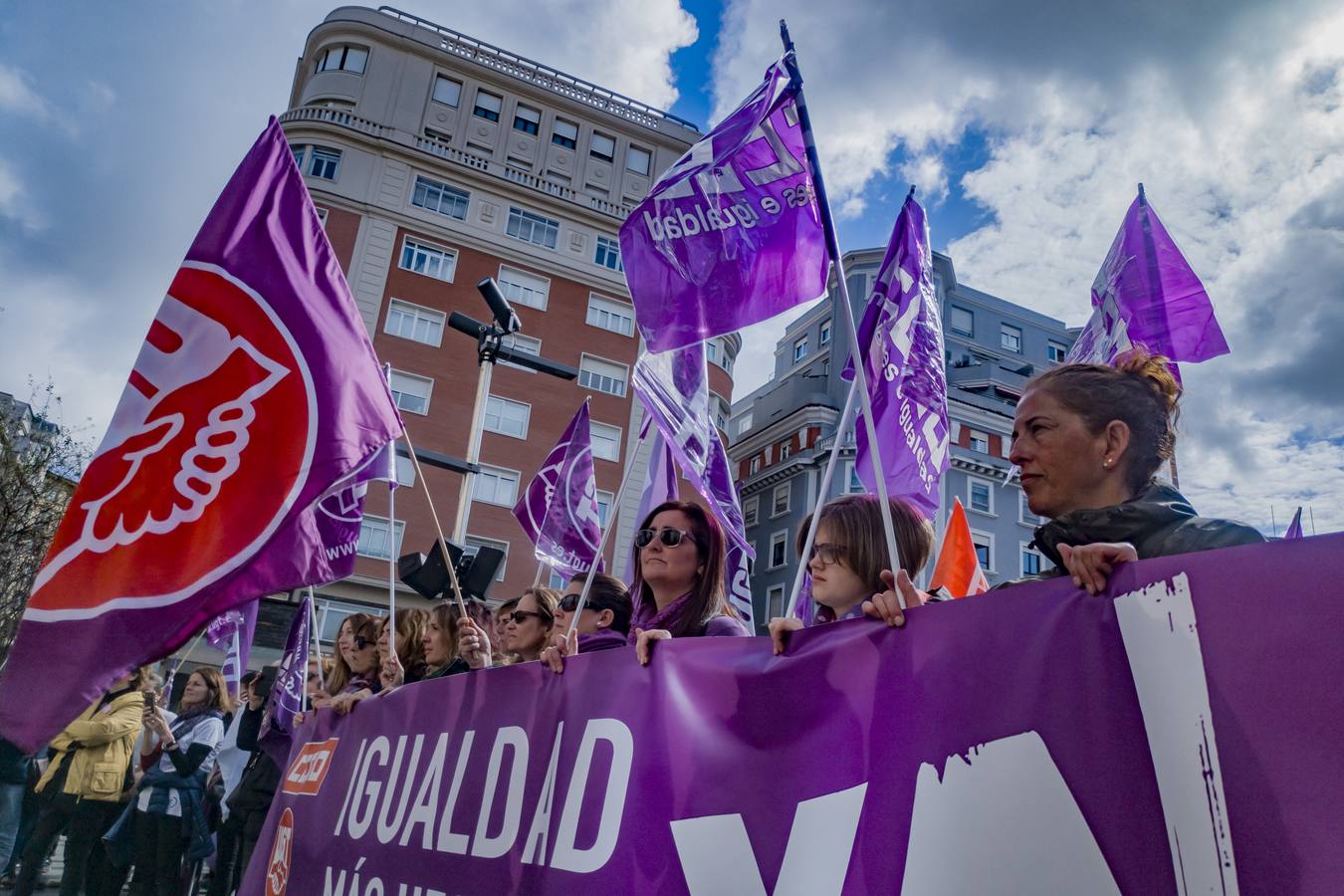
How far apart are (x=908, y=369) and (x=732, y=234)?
1450mm

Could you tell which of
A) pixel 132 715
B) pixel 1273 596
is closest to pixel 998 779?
pixel 1273 596

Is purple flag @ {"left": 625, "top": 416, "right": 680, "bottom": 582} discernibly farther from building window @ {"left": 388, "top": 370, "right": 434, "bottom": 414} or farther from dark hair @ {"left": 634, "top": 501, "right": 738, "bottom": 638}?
building window @ {"left": 388, "top": 370, "right": 434, "bottom": 414}

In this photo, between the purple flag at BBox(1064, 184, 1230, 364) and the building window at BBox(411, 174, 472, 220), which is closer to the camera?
the purple flag at BBox(1064, 184, 1230, 364)

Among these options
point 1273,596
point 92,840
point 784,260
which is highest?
point 784,260

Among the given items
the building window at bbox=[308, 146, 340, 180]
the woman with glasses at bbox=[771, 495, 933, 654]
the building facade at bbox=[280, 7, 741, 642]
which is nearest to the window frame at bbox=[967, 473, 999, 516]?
the building facade at bbox=[280, 7, 741, 642]

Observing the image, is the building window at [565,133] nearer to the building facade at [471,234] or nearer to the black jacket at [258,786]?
the building facade at [471,234]

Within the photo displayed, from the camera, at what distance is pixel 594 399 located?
28156 millimetres

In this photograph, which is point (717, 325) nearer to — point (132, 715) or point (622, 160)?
point (132, 715)

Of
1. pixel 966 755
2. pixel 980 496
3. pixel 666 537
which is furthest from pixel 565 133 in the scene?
pixel 966 755

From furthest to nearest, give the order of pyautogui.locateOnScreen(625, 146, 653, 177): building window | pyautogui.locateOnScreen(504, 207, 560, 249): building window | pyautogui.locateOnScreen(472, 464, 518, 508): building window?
pyautogui.locateOnScreen(625, 146, 653, 177): building window < pyautogui.locateOnScreen(504, 207, 560, 249): building window < pyautogui.locateOnScreen(472, 464, 518, 508): building window

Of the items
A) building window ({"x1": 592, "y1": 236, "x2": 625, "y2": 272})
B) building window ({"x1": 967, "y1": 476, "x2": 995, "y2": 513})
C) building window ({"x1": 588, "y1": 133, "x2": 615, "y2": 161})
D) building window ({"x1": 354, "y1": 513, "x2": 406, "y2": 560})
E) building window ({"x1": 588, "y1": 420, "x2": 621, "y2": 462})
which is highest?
building window ({"x1": 588, "y1": 133, "x2": 615, "y2": 161})

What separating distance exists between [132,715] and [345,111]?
2533 cm

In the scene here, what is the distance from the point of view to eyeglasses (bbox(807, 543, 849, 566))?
8.70 ft

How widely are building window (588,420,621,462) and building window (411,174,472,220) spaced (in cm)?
796
